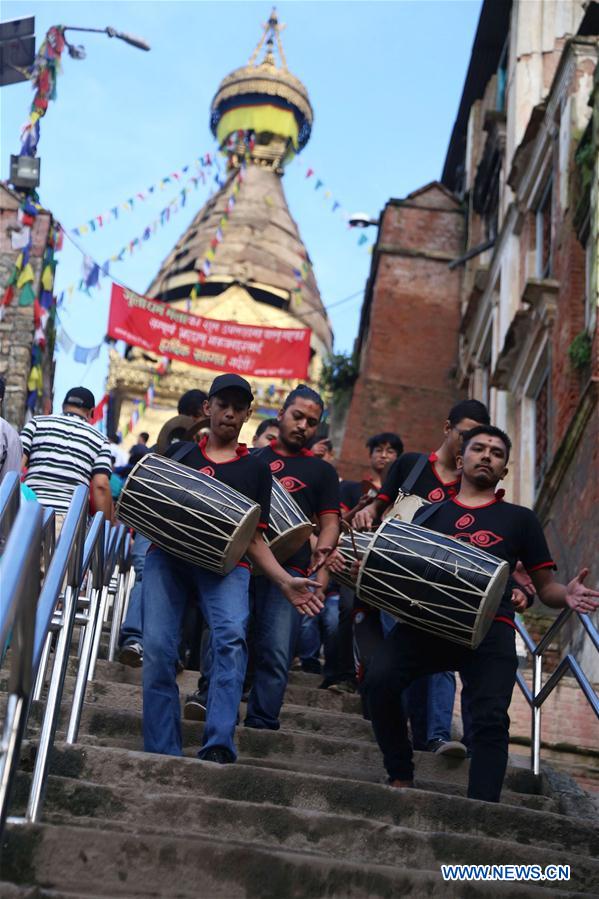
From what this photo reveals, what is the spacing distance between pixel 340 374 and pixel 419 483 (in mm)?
17148

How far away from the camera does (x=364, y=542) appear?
24.7ft

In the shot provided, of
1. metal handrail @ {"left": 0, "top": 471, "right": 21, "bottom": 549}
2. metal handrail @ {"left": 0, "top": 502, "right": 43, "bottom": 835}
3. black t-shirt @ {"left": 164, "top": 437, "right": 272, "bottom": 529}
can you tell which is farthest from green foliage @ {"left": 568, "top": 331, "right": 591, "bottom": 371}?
metal handrail @ {"left": 0, "top": 502, "right": 43, "bottom": 835}

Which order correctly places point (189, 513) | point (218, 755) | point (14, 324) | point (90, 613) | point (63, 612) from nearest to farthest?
1. point (63, 612)
2. point (218, 755)
3. point (189, 513)
4. point (90, 613)
5. point (14, 324)

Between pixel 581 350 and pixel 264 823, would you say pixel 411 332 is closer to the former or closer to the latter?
pixel 581 350

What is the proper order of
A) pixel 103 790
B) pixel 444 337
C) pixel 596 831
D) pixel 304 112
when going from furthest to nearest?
pixel 304 112, pixel 444 337, pixel 596 831, pixel 103 790

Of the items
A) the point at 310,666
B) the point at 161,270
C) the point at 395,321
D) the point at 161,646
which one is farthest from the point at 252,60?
the point at 161,646

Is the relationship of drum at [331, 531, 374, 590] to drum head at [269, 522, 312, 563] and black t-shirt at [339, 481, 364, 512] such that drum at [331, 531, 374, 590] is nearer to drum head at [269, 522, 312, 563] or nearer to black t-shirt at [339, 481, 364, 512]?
drum head at [269, 522, 312, 563]

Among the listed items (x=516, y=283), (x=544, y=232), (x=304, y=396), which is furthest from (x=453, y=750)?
(x=516, y=283)

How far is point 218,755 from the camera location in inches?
226

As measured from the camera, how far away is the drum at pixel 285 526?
22.9 ft

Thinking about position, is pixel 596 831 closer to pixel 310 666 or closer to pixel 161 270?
pixel 310 666

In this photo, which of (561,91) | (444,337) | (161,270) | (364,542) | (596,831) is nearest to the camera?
(596,831)

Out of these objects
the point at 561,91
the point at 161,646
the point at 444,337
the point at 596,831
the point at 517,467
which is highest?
the point at 561,91

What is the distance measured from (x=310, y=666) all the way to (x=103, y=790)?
4.89 metres
